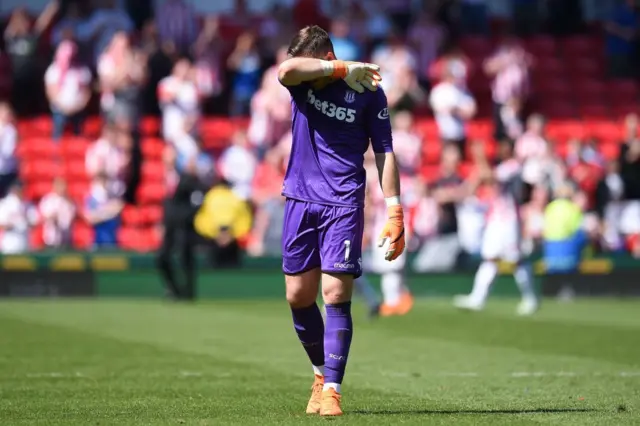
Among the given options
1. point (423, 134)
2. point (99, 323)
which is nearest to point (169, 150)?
point (423, 134)

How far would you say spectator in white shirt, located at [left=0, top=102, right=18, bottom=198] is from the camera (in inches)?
916

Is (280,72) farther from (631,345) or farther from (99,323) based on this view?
(99,323)

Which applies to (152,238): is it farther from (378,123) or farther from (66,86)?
(378,123)

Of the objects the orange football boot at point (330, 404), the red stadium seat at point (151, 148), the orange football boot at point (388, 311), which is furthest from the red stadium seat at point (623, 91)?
the orange football boot at point (330, 404)

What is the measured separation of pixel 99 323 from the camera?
17.0 metres

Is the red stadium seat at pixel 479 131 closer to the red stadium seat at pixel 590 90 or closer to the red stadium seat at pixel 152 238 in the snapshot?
the red stadium seat at pixel 590 90

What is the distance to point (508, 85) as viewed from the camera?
26047mm

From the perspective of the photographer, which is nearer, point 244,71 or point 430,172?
point 244,71

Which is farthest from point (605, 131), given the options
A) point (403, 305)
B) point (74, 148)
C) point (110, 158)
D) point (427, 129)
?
point (74, 148)

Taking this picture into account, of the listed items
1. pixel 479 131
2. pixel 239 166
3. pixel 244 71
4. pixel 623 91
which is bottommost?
pixel 239 166

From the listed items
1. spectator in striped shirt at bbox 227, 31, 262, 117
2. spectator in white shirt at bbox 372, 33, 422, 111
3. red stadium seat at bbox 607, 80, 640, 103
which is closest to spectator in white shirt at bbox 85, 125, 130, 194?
spectator in striped shirt at bbox 227, 31, 262, 117

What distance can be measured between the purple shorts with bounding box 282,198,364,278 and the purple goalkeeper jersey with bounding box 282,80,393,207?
0.21ft

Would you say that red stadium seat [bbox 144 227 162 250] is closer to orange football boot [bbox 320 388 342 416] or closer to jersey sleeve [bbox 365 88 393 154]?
jersey sleeve [bbox 365 88 393 154]

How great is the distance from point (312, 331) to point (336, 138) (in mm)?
1225
